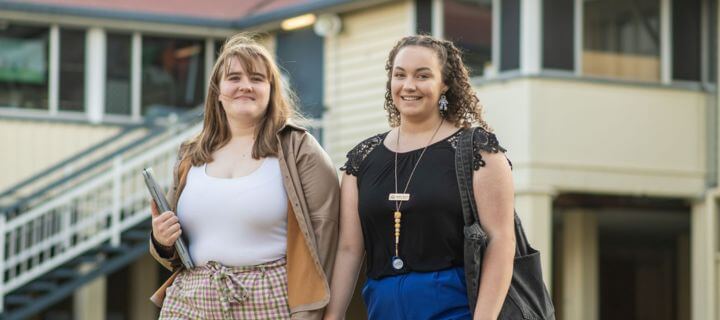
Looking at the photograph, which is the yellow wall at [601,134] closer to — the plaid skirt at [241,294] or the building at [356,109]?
the building at [356,109]

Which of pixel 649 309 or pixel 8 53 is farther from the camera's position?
pixel 649 309

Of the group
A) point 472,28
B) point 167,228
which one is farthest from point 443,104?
point 472,28

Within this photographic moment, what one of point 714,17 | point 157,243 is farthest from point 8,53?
point 157,243

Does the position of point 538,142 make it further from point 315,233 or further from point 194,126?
point 315,233

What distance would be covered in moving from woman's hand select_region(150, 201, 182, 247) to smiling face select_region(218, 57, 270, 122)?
466 millimetres

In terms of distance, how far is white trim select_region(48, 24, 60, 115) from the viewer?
18750 mm

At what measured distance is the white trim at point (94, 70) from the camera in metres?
19.0

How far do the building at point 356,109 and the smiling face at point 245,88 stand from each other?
362 inches

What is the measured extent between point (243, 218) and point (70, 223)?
11.3 meters

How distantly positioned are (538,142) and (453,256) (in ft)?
35.7

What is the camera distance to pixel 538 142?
51.3 feet

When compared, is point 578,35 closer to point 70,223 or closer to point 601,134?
point 601,134

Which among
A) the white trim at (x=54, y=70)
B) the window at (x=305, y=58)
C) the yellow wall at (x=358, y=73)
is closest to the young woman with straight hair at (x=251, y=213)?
the yellow wall at (x=358, y=73)

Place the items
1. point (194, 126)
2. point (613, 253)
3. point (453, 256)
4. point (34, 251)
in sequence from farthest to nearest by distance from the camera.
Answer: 1. point (613, 253)
2. point (194, 126)
3. point (34, 251)
4. point (453, 256)
